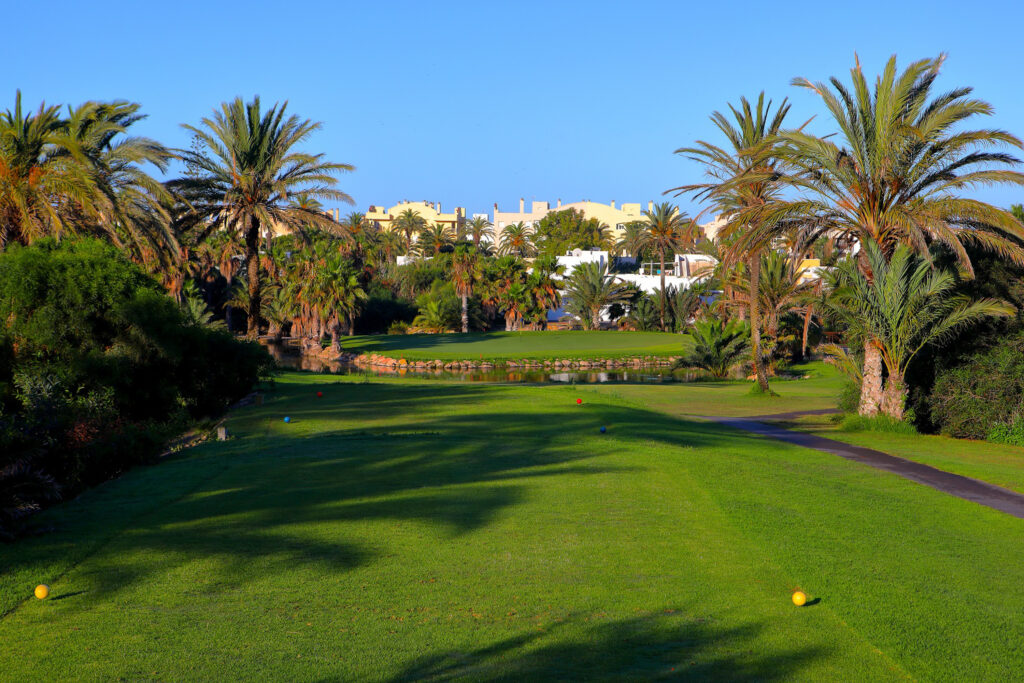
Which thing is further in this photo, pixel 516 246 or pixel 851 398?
pixel 516 246

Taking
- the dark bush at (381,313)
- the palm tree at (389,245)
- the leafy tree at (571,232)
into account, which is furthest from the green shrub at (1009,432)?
the leafy tree at (571,232)

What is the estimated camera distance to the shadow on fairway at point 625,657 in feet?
17.7

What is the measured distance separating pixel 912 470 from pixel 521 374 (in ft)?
129

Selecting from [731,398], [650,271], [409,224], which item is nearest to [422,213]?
[409,224]

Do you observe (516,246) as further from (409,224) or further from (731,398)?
(731,398)

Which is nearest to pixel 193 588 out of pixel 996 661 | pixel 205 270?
pixel 996 661

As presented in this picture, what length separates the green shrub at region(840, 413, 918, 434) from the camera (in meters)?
20.4

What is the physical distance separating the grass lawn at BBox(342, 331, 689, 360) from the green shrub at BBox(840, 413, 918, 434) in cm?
3536

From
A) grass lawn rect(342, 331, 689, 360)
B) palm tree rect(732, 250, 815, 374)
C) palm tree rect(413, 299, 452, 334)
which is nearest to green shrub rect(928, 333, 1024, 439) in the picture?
palm tree rect(732, 250, 815, 374)

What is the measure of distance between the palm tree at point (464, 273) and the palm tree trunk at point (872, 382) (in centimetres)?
6281

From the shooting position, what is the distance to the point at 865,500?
1107 cm

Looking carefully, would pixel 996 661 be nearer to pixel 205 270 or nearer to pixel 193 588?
pixel 193 588

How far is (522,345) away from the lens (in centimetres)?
6781

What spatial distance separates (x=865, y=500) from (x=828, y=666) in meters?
6.02
